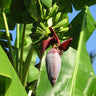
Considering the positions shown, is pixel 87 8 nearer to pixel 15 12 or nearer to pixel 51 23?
pixel 51 23

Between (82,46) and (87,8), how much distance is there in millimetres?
285

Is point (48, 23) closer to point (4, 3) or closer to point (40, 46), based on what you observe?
point (40, 46)

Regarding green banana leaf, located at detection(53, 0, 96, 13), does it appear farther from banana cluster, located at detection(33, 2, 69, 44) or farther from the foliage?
banana cluster, located at detection(33, 2, 69, 44)

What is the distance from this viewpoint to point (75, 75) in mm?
1192

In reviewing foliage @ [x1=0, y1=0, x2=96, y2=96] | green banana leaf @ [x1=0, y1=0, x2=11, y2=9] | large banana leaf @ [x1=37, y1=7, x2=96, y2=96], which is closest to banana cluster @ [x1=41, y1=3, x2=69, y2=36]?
foliage @ [x1=0, y1=0, x2=96, y2=96]

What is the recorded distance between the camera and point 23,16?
1.04 metres

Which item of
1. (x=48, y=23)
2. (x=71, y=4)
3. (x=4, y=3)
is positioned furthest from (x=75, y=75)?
(x=4, y=3)

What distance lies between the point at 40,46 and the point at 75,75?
355 mm

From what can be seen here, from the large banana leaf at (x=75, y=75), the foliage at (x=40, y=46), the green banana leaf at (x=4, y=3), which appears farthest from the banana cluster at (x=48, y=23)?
the green banana leaf at (x=4, y=3)

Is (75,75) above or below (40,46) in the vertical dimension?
below

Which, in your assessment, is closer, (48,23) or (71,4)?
(48,23)

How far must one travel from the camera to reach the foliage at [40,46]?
913 millimetres

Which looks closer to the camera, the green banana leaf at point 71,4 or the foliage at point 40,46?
the foliage at point 40,46

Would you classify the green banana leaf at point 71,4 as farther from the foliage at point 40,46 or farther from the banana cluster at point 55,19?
the banana cluster at point 55,19
